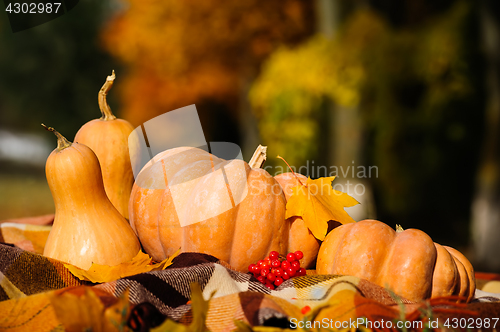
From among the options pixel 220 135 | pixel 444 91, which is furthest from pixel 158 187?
pixel 220 135

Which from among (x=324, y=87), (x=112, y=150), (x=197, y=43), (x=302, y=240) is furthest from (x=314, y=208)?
(x=197, y=43)

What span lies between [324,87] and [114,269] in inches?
158

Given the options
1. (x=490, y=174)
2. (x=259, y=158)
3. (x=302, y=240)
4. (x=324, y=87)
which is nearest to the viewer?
(x=302, y=240)

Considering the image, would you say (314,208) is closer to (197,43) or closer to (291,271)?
(291,271)

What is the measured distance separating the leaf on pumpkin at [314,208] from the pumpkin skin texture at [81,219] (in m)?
0.53

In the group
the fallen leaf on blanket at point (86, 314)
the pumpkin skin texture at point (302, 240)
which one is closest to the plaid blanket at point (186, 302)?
the fallen leaf on blanket at point (86, 314)

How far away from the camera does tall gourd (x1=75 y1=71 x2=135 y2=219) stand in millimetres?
1466

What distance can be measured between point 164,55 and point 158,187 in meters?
5.16

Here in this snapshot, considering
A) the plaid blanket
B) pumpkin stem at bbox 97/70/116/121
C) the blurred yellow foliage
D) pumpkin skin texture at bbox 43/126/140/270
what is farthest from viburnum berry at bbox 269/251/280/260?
the blurred yellow foliage

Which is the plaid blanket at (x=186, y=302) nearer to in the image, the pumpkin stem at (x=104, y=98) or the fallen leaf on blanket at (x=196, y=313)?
the fallen leaf on blanket at (x=196, y=313)

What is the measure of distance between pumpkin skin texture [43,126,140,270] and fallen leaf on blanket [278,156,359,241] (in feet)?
1.76

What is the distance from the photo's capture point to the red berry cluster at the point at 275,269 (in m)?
1.16

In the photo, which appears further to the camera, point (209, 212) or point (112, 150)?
point (112, 150)

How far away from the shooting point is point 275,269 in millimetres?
1170
